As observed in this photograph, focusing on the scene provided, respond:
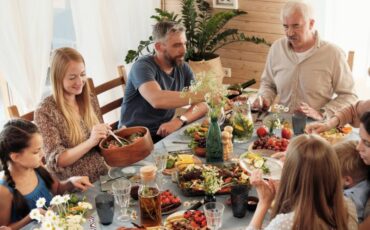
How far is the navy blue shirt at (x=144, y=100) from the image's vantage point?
2.95 metres

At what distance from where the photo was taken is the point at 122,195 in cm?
183

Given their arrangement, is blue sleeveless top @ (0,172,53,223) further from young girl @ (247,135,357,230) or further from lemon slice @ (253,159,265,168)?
young girl @ (247,135,357,230)

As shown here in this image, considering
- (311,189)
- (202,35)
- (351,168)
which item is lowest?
(351,168)

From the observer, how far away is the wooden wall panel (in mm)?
4391

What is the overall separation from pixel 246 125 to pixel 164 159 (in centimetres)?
56

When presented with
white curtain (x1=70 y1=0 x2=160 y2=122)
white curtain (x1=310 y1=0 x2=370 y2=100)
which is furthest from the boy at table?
white curtain (x1=70 y1=0 x2=160 y2=122)

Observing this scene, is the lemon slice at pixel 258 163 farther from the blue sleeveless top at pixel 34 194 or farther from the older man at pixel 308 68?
→ the blue sleeveless top at pixel 34 194

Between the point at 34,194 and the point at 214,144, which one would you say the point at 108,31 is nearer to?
the point at 214,144

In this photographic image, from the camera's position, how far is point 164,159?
6.93 feet

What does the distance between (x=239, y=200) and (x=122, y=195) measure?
454mm

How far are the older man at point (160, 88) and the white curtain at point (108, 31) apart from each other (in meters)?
1.08

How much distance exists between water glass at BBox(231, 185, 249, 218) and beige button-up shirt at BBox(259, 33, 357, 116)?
1.25 m

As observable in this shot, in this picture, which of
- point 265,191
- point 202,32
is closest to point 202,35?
point 202,32

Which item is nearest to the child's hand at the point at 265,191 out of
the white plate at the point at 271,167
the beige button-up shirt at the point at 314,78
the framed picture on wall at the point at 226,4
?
the white plate at the point at 271,167
